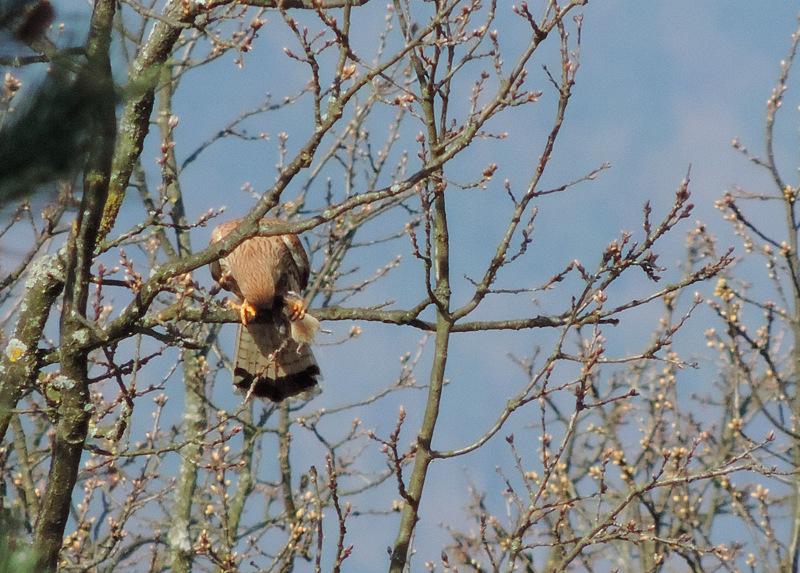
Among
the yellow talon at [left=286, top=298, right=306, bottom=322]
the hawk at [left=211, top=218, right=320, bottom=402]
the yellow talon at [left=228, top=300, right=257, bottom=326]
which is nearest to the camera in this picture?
the yellow talon at [left=286, top=298, right=306, bottom=322]

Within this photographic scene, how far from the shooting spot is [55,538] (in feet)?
12.1

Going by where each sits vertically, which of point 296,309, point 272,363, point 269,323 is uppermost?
point 269,323

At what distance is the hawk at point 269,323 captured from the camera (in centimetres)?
580

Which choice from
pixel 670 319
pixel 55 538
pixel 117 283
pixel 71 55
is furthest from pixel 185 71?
pixel 71 55

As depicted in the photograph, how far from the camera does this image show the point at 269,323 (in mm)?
6055

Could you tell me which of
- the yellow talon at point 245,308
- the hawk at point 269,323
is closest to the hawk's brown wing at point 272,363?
the hawk at point 269,323

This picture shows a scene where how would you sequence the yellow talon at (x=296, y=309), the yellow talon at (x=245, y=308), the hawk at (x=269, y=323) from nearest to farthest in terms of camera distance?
1. the yellow talon at (x=296, y=309)
2. the yellow talon at (x=245, y=308)
3. the hawk at (x=269, y=323)

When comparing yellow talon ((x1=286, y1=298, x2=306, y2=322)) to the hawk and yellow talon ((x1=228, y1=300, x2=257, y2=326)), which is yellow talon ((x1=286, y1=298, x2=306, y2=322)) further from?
yellow talon ((x1=228, y1=300, x2=257, y2=326))

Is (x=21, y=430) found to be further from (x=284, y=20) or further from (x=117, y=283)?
(x=284, y=20)

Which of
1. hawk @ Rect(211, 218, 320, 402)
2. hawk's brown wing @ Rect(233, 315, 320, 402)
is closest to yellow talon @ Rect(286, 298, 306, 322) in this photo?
hawk @ Rect(211, 218, 320, 402)

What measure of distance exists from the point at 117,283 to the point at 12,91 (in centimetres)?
181

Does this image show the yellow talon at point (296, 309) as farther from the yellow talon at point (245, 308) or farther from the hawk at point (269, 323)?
the yellow talon at point (245, 308)

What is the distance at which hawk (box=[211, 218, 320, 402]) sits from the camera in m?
5.80

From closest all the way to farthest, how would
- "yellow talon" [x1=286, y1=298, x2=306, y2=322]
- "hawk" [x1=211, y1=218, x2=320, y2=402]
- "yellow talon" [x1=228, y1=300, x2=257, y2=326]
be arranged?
1. "yellow talon" [x1=286, y1=298, x2=306, y2=322]
2. "yellow talon" [x1=228, y1=300, x2=257, y2=326]
3. "hawk" [x1=211, y1=218, x2=320, y2=402]
